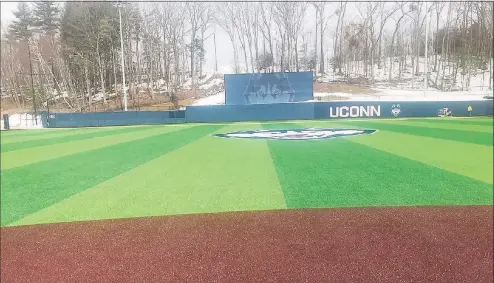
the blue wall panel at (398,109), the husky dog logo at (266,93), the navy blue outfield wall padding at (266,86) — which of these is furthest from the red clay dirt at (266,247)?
the blue wall panel at (398,109)

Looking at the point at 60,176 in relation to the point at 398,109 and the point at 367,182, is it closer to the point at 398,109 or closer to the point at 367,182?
the point at 367,182

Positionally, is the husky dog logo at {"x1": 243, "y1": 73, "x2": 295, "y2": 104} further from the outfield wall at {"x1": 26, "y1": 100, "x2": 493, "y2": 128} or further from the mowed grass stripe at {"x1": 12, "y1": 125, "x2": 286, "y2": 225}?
the outfield wall at {"x1": 26, "y1": 100, "x2": 493, "y2": 128}

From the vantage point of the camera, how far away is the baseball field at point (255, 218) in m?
1.88

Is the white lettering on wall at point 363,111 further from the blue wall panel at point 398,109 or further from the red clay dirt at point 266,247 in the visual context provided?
the red clay dirt at point 266,247

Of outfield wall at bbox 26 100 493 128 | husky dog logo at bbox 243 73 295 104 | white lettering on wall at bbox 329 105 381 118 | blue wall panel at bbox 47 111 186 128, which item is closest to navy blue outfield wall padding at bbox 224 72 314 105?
husky dog logo at bbox 243 73 295 104

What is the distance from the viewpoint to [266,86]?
283 inches

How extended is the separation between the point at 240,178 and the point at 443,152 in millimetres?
3199

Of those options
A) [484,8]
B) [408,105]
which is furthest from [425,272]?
[408,105]

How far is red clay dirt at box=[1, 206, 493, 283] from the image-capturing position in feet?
5.94

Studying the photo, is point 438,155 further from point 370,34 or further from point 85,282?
point 85,282

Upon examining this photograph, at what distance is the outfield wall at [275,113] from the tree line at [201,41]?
2.03 metres

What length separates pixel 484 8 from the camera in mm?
7902

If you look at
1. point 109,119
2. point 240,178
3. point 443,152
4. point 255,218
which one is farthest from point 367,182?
point 109,119

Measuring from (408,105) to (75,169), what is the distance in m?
12.1
